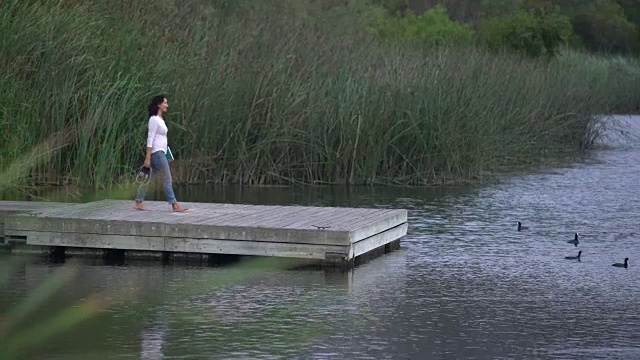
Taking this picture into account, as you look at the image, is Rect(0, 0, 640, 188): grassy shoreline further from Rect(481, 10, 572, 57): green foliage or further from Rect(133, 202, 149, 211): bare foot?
Rect(481, 10, 572, 57): green foliage

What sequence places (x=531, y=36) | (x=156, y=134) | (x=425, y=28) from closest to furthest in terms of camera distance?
(x=156, y=134)
(x=531, y=36)
(x=425, y=28)

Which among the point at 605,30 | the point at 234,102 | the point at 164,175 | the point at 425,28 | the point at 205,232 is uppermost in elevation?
the point at 605,30

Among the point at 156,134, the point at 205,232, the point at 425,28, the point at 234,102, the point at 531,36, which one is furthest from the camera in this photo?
the point at 425,28

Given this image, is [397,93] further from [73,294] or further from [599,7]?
[599,7]

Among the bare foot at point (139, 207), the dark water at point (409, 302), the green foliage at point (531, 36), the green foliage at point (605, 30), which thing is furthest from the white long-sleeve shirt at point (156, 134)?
the green foliage at point (605, 30)

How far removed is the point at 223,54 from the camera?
2341 centimetres

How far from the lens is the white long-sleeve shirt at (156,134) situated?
15.6 metres

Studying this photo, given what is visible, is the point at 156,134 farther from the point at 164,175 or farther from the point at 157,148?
the point at 164,175

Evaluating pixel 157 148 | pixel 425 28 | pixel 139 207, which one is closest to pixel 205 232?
pixel 139 207

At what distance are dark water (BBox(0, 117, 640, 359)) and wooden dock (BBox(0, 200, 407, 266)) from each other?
233mm

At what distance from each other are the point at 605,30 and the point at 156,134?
52912 mm

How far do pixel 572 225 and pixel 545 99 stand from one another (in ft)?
40.5

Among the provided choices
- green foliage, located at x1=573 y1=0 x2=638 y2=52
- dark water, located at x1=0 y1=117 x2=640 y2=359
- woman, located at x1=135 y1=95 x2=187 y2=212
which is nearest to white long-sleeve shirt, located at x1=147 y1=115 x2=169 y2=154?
woman, located at x1=135 y1=95 x2=187 y2=212

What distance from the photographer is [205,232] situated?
1431 centimetres
